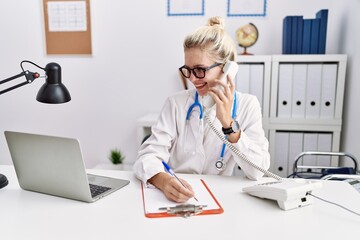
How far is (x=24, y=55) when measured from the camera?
108 inches

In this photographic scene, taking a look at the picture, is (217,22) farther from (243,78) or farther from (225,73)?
(243,78)

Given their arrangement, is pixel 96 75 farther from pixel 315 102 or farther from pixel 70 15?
pixel 315 102

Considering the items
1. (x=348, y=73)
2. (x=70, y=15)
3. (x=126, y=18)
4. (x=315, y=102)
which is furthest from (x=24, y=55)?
(x=348, y=73)

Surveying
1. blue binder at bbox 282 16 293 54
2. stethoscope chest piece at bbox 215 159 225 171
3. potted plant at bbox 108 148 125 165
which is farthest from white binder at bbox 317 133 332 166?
potted plant at bbox 108 148 125 165

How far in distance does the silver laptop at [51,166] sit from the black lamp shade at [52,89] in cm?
15

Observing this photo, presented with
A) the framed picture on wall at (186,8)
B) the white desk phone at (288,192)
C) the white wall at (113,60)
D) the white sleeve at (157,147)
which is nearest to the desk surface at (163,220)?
the white desk phone at (288,192)

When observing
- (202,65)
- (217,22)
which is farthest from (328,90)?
(202,65)

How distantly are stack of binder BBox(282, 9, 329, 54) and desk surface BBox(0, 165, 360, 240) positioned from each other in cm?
139

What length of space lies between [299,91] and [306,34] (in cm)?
38

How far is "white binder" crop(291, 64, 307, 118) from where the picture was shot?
215 centimetres

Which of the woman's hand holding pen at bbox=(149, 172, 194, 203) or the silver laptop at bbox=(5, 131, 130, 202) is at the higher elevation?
the silver laptop at bbox=(5, 131, 130, 202)

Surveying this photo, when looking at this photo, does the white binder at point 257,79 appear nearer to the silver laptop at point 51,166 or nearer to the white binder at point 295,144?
the white binder at point 295,144

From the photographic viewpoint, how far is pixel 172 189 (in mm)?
966

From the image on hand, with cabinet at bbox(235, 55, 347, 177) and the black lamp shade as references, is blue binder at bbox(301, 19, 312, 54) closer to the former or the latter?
cabinet at bbox(235, 55, 347, 177)
